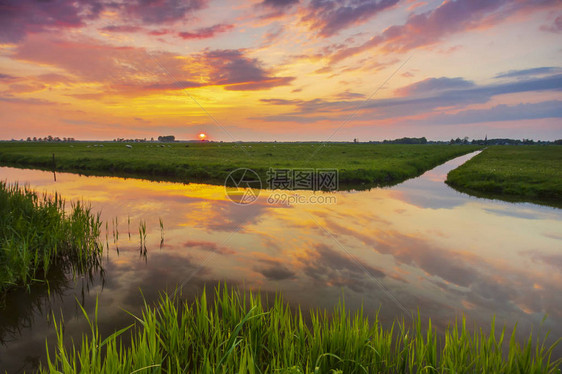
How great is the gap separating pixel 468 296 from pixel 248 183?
79.0 ft

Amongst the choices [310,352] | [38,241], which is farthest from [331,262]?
[38,241]

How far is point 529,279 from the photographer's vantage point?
10.5 metres

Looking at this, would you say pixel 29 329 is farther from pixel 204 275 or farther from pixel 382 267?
pixel 382 267

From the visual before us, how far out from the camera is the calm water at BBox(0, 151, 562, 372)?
8344 mm

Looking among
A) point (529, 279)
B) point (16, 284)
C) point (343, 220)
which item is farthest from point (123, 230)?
point (529, 279)

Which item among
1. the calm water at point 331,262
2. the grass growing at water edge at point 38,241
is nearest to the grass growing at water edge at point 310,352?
the calm water at point 331,262

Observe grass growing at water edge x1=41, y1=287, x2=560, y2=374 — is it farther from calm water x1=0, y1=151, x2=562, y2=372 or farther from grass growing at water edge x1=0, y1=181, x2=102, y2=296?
grass growing at water edge x1=0, y1=181, x2=102, y2=296

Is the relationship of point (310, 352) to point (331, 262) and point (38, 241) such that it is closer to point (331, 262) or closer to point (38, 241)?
point (331, 262)

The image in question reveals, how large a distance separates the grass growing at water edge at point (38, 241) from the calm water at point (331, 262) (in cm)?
79

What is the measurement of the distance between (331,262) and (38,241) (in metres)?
11.0

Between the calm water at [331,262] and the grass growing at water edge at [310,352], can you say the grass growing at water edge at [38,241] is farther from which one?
the grass growing at water edge at [310,352]

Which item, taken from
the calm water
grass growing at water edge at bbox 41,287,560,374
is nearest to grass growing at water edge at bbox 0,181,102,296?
the calm water

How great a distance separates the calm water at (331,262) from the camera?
8344 millimetres

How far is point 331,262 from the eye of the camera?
38.9 feet
